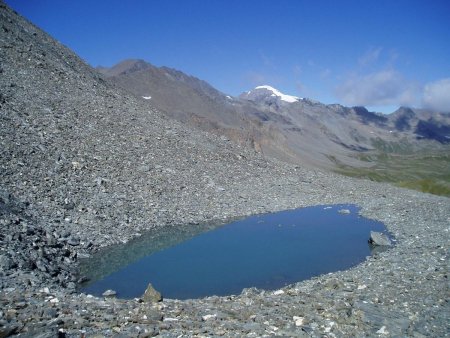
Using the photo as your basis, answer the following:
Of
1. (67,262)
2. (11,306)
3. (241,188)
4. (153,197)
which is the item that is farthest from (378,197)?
(11,306)

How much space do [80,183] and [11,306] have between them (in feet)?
69.1

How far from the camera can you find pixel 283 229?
117 feet

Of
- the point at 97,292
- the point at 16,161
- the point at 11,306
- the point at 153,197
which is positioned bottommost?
the point at 97,292

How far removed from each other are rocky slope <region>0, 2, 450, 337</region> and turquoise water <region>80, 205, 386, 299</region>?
222cm

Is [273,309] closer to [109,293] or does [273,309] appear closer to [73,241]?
[109,293]

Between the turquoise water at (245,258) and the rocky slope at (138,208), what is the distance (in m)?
2.22

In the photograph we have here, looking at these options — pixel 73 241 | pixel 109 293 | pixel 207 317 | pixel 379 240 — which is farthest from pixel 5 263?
pixel 379 240

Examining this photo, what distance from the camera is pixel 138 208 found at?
33.2 meters

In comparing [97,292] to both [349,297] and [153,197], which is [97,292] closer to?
[349,297]

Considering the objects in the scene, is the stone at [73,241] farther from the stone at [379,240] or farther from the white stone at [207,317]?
the stone at [379,240]

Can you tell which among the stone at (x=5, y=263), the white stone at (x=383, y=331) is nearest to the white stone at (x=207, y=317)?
the white stone at (x=383, y=331)

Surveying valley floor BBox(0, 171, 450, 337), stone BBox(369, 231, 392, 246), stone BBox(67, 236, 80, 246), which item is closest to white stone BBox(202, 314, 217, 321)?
valley floor BBox(0, 171, 450, 337)

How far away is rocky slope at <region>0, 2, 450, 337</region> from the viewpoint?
43.4 feet

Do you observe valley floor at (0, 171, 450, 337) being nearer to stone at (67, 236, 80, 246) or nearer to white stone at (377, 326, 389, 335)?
white stone at (377, 326, 389, 335)
